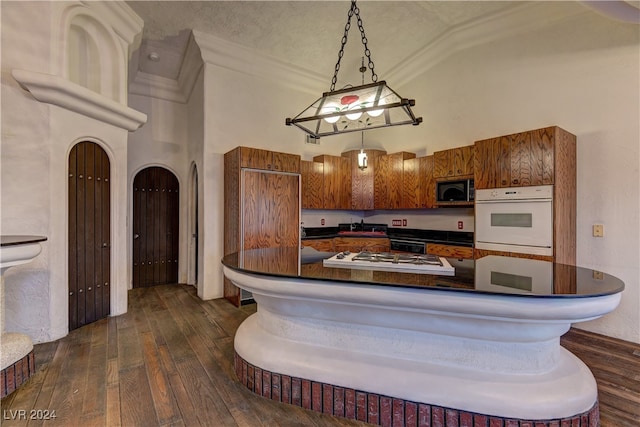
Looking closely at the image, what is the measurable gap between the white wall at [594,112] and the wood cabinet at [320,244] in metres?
3.04

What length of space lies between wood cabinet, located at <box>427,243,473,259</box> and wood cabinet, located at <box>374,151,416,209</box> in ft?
2.91

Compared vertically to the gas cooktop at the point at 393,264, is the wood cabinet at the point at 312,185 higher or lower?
higher

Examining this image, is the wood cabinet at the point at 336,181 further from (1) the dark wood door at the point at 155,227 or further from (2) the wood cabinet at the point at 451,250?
(1) the dark wood door at the point at 155,227

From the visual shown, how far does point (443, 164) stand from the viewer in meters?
4.15

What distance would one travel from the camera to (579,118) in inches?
123

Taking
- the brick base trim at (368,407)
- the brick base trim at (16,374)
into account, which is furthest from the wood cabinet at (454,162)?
the brick base trim at (16,374)

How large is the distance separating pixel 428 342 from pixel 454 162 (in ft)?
9.98

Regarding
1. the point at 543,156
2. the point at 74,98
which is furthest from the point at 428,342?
the point at 74,98

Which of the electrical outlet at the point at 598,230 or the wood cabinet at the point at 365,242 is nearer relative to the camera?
the electrical outlet at the point at 598,230

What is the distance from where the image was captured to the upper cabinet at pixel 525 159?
2933mm

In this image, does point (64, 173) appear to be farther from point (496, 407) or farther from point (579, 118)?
point (579, 118)

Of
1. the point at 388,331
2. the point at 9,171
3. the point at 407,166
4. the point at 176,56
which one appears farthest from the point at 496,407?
the point at 176,56

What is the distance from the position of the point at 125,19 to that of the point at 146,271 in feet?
12.2

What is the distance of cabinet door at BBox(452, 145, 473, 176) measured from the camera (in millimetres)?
3789
